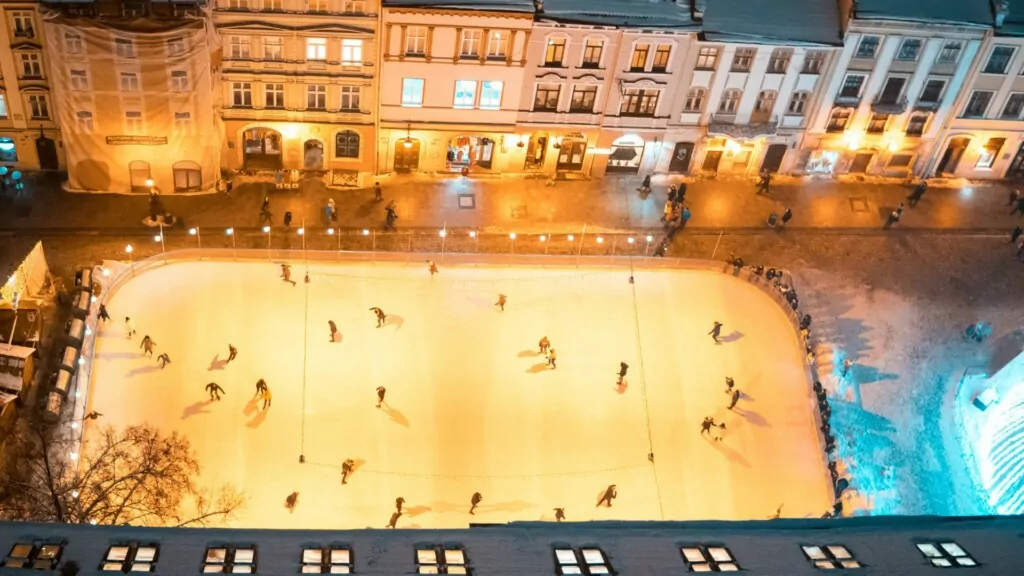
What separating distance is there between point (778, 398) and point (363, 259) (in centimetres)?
2490

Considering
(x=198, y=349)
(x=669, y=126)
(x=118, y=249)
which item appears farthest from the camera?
(x=669, y=126)

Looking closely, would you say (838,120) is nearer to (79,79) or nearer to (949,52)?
(949,52)

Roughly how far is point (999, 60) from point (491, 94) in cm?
3275

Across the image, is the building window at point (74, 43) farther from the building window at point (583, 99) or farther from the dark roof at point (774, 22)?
the dark roof at point (774, 22)

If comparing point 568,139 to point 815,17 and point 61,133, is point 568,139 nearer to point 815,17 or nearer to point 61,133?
point 815,17

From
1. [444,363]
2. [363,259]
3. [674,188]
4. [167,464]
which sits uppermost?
[674,188]

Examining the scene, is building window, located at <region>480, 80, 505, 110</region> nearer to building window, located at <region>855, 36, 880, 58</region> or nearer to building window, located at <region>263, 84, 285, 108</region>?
building window, located at <region>263, 84, 285, 108</region>

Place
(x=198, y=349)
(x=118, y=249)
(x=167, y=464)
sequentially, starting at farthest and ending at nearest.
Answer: (x=118, y=249)
(x=198, y=349)
(x=167, y=464)

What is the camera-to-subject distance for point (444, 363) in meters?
61.2

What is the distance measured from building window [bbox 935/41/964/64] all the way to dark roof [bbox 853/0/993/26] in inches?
69.9

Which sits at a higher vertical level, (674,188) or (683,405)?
(674,188)

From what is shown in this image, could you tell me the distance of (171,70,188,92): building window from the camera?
63.1 metres

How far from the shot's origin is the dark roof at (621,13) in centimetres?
6588

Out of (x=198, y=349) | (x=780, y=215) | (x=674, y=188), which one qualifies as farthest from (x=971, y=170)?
(x=198, y=349)
